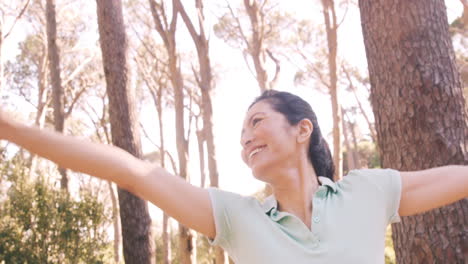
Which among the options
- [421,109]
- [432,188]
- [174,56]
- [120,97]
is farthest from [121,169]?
[174,56]

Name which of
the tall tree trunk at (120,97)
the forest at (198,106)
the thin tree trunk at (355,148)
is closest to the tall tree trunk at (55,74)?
the forest at (198,106)

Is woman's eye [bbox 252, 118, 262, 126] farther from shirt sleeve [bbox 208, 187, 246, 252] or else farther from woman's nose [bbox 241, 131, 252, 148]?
shirt sleeve [bbox 208, 187, 246, 252]

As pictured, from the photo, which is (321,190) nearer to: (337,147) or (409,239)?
(409,239)

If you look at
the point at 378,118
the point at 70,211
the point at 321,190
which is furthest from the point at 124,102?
the point at 321,190

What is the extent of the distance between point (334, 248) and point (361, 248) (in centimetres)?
7

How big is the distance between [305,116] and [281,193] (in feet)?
0.88

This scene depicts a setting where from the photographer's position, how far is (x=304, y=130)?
1.73 meters

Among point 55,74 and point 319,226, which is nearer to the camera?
point 319,226

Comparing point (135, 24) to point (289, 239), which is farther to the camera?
point (135, 24)

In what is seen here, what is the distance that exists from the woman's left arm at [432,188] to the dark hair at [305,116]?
0.28 metres

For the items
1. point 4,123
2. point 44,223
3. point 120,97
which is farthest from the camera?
point 44,223

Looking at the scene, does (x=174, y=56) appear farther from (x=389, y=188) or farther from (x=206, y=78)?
(x=389, y=188)

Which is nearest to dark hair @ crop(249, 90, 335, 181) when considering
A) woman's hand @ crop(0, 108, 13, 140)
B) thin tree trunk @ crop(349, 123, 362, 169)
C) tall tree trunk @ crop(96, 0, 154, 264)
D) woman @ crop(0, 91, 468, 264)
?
woman @ crop(0, 91, 468, 264)

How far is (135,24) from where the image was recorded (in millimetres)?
19672
